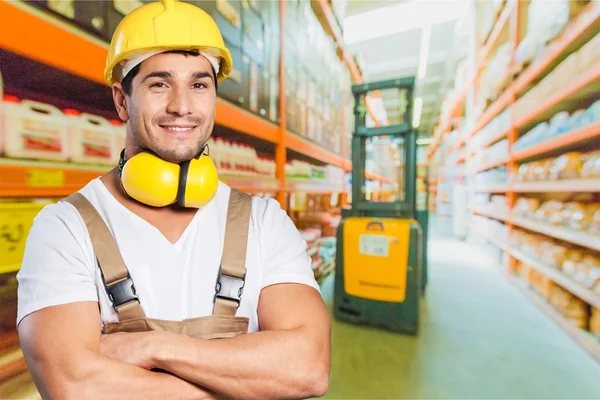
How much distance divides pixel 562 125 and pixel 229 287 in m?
3.41

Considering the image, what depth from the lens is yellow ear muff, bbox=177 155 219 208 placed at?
38.3 inches

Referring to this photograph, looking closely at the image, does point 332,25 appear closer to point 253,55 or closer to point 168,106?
point 253,55

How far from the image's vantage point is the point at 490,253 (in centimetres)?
557

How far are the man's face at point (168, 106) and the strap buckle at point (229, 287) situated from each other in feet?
1.43

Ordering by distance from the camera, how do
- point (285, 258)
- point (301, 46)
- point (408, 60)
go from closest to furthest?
point (285, 258) → point (301, 46) → point (408, 60)

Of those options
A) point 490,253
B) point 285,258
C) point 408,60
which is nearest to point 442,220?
point 490,253

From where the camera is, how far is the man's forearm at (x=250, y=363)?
0.78 m

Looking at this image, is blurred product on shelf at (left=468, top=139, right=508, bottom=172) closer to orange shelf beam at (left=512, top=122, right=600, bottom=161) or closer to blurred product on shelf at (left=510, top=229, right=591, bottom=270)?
orange shelf beam at (left=512, top=122, right=600, bottom=161)

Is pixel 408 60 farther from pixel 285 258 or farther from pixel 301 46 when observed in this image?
pixel 285 258

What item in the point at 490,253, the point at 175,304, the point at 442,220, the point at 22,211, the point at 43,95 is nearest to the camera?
the point at 175,304

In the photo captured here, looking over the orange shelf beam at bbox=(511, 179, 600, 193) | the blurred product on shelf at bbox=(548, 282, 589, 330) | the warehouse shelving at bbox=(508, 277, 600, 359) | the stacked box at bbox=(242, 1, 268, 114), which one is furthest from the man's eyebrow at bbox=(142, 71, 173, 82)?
the blurred product on shelf at bbox=(548, 282, 589, 330)

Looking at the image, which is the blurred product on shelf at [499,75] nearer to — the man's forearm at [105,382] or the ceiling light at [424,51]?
the ceiling light at [424,51]

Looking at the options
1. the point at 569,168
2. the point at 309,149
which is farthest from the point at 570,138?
the point at 309,149

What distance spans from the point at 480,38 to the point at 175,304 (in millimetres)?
7406
